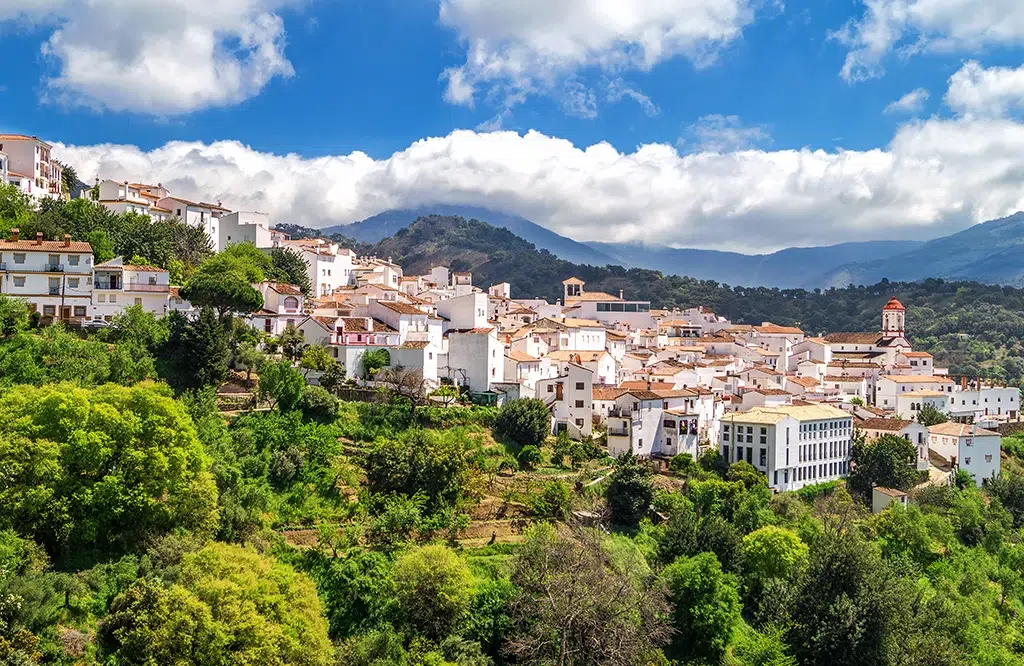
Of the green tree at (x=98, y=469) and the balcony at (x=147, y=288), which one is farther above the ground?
the balcony at (x=147, y=288)

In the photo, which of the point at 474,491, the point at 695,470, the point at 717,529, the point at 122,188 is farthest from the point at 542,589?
the point at 122,188

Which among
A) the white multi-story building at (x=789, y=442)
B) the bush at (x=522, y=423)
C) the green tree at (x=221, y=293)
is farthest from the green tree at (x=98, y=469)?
the white multi-story building at (x=789, y=442)

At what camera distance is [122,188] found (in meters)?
52.9

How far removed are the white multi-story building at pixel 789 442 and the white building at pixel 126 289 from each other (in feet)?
85.8

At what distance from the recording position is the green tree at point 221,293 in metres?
35.1

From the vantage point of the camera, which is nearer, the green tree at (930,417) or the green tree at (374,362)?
the green tree at (374,362)

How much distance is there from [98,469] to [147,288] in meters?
15.4

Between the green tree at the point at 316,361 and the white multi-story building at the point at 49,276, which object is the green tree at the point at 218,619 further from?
the white multi-story building at the point at 49,276

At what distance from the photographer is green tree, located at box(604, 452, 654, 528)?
33.2m

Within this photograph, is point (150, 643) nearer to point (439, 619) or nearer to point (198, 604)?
point (198, 604)

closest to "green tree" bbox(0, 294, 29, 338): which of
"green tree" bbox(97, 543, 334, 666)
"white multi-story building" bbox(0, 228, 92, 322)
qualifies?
"white multi-story building" bbox(0, 228, 92, 322)

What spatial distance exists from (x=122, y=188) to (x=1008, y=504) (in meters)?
52.1

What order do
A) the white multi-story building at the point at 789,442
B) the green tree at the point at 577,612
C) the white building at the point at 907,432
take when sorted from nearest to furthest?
the green tree at the point at 577,612, the white multi-story building at the point at 789,442, the white building at the point at 907,432

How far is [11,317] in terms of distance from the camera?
31.8m
